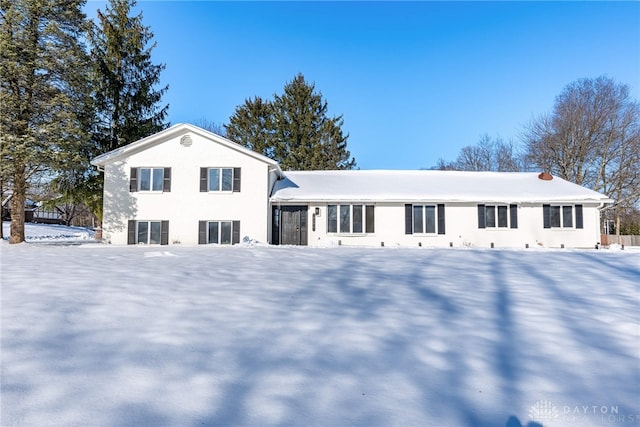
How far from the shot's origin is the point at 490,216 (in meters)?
17.3

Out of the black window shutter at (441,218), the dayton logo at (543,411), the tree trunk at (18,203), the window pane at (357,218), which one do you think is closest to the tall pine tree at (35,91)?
the tree trunk at (18,203)

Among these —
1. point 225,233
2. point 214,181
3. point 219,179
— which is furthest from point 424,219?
point 214,181

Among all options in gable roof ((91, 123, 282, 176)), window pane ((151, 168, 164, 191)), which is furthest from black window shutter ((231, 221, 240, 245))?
window pane ((151, 168, 164, 191))

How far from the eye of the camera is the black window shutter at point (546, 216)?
17312 mm

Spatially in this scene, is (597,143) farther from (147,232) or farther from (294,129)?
(147,232)

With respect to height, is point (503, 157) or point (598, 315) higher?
point (503, 157)

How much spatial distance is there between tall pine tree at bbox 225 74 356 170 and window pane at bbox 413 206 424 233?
14.4 metres

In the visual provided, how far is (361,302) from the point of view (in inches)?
193

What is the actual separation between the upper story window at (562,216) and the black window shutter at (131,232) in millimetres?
19261

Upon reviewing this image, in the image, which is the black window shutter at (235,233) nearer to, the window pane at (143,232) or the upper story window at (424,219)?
the window pane at (143,232)

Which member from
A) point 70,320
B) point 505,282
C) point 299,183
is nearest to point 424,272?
point 505,282

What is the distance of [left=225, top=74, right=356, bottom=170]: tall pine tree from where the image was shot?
31000mm

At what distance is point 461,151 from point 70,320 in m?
43.6

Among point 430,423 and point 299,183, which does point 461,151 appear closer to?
point 299,183
